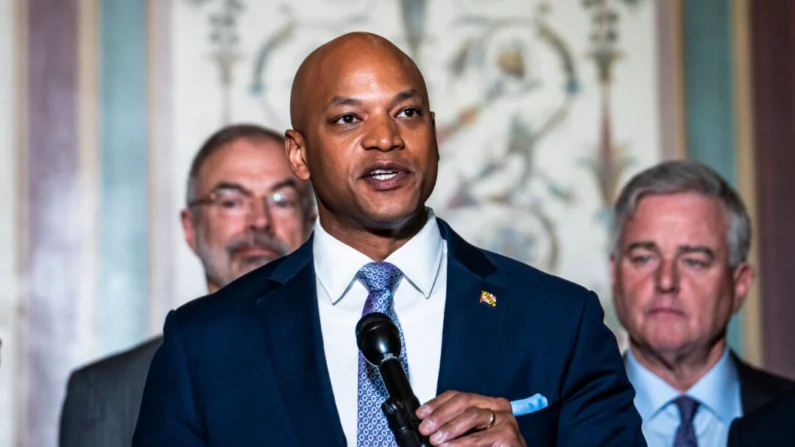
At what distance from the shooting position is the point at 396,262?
2633 millimetres

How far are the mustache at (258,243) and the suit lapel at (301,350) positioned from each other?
3.47 ft

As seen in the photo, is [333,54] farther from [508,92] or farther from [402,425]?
[508,92]

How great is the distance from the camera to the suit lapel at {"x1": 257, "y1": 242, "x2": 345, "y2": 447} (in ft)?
8.13

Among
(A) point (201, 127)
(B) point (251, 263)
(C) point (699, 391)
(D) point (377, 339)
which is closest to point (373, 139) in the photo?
(D) point (377, 339)

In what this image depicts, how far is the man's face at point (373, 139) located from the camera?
2.53m

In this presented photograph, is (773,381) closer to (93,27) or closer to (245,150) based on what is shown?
(245,150)

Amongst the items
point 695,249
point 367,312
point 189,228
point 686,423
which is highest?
point 189,228

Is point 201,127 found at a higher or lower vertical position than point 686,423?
higher

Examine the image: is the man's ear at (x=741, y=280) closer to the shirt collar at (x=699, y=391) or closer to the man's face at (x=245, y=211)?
the shirt collar at (x=699, y=391)

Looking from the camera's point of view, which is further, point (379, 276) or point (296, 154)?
point (296, 154)

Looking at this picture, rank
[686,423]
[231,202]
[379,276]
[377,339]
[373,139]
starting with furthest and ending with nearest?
[231,202] → [686,423] → [379,276] → [373,139] → [377,339]

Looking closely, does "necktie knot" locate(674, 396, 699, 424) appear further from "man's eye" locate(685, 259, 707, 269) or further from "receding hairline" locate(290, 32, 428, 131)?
"receding hairline" locate(290, 32, 428, 131)

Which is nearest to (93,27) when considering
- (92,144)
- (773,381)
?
(92,144)

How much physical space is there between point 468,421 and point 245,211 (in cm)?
175
